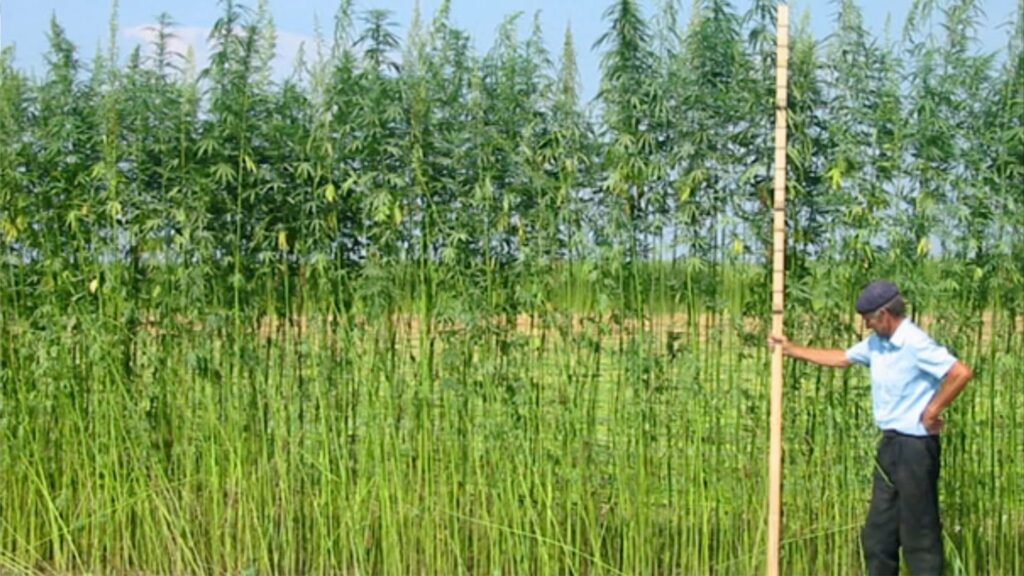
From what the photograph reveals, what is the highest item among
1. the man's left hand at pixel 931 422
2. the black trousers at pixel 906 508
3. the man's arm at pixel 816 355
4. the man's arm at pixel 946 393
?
the man's arm at pixel 816 355

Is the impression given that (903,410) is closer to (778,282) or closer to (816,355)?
(816,355)

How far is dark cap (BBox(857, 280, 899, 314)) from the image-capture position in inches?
182

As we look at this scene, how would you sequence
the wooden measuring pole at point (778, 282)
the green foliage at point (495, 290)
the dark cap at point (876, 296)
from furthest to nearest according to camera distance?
the green foliage at point (495, 290)
the wooden measuring pole at point (778, 282)
the dark cap at point (876, 296)

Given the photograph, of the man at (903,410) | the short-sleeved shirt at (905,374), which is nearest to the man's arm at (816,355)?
the man at (903,410)

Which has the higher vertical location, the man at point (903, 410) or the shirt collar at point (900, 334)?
the shirt collar at point (900, 334)

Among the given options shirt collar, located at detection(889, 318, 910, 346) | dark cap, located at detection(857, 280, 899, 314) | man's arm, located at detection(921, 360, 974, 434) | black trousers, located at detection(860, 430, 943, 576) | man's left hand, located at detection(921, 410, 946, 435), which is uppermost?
dark cap, located at detection(857, 280, 899, 314)

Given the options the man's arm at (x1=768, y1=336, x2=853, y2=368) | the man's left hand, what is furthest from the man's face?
the man's left hand

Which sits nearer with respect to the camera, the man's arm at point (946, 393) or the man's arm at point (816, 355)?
the man's arm at point (946, 393)

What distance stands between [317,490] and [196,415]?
656 millimetres

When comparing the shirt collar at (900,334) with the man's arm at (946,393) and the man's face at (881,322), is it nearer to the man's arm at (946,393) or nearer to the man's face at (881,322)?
the man's face at (881,322)

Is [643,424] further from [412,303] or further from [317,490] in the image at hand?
[317,490]

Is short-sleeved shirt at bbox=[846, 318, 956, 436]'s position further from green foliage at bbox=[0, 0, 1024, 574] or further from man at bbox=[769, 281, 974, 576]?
green foliage at bbox=[0, 0, 1024, 574]

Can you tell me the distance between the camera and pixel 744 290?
5355mm

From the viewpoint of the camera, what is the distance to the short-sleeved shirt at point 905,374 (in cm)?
458
